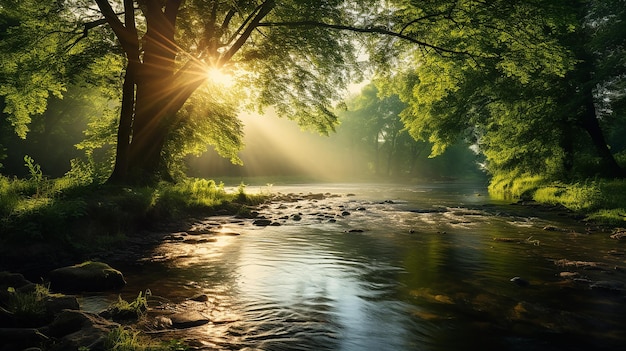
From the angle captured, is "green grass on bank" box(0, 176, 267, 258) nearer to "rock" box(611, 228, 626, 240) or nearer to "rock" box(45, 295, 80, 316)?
"rock" box(45, 295, 80, 316)

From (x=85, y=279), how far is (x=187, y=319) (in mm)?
2563

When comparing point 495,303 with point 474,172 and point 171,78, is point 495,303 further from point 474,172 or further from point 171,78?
point 474,172

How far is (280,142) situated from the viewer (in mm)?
85500

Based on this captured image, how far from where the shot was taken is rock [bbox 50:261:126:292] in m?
6.45

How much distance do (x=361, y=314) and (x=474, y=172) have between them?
352 feet

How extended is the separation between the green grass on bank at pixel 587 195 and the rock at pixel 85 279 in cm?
1570

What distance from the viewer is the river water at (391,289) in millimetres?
4785

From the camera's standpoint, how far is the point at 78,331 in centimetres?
416

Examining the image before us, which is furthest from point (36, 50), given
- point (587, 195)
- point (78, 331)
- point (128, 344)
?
point (587, 195)

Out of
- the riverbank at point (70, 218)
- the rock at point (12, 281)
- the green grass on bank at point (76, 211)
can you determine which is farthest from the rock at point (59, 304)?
the green grass on bank at point (76, 211)

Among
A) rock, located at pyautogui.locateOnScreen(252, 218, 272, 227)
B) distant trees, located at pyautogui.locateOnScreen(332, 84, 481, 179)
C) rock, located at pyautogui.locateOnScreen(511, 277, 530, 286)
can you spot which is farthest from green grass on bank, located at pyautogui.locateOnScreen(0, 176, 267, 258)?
distant trees, located at pyautogui.locateOnScreen(332, 84, 481, 179)

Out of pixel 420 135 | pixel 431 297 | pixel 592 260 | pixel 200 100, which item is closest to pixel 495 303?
pixel 431 297

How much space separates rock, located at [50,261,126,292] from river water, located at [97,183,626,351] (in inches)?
11.7

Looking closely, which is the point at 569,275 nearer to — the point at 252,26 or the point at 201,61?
the point at 252,26
